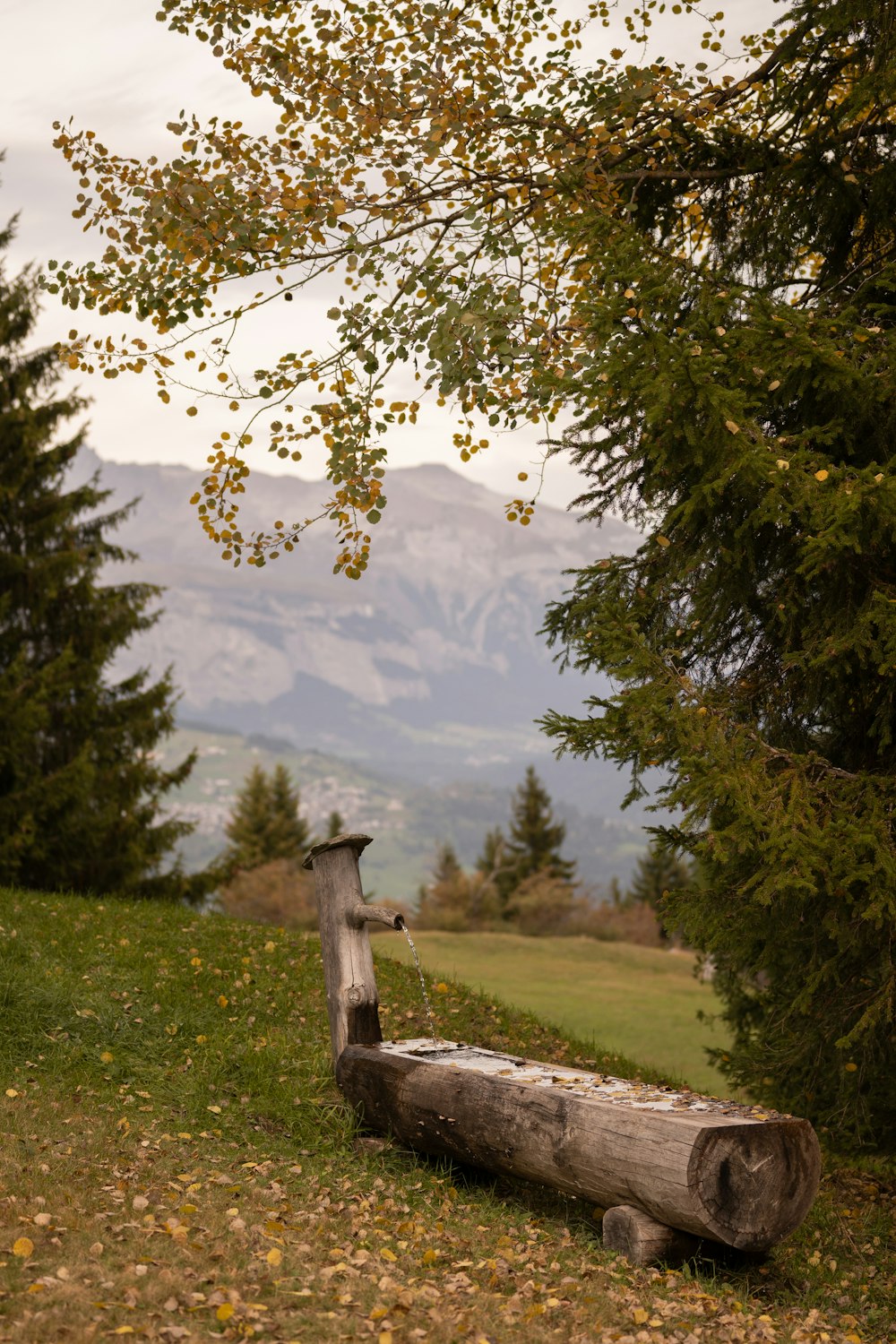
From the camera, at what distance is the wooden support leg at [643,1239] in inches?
217

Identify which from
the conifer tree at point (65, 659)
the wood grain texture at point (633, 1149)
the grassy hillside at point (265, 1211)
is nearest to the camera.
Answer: the grassy hillside at point (265, 1211)

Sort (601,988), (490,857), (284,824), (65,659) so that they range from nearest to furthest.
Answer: (65,659)
(601,988)
(284,824)
(490,857)

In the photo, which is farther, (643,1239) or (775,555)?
(775,555)

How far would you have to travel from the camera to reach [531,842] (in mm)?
46156

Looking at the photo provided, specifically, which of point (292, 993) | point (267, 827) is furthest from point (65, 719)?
point (267, 827)

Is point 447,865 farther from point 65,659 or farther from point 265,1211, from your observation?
point 265,1211

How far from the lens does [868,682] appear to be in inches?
281

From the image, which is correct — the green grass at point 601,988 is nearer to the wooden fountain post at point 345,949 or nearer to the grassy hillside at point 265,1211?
the wooden fountain post at point 345,949

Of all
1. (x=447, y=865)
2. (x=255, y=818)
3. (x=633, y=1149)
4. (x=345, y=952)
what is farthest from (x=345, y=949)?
(x=447, y=865)

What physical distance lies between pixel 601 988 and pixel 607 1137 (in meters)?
15.0

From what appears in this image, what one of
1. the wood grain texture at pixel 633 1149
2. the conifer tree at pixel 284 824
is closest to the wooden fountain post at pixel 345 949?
the wood grain texture at pixel 633 1149

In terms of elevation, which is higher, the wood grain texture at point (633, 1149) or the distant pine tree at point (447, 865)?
the wood grain texture at point (633, 1149)

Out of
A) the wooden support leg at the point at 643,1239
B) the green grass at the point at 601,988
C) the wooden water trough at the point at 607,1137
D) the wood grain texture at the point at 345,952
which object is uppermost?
the wood grain texture at the point at 345,952

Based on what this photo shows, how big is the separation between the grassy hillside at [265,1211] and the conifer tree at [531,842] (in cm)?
3547
